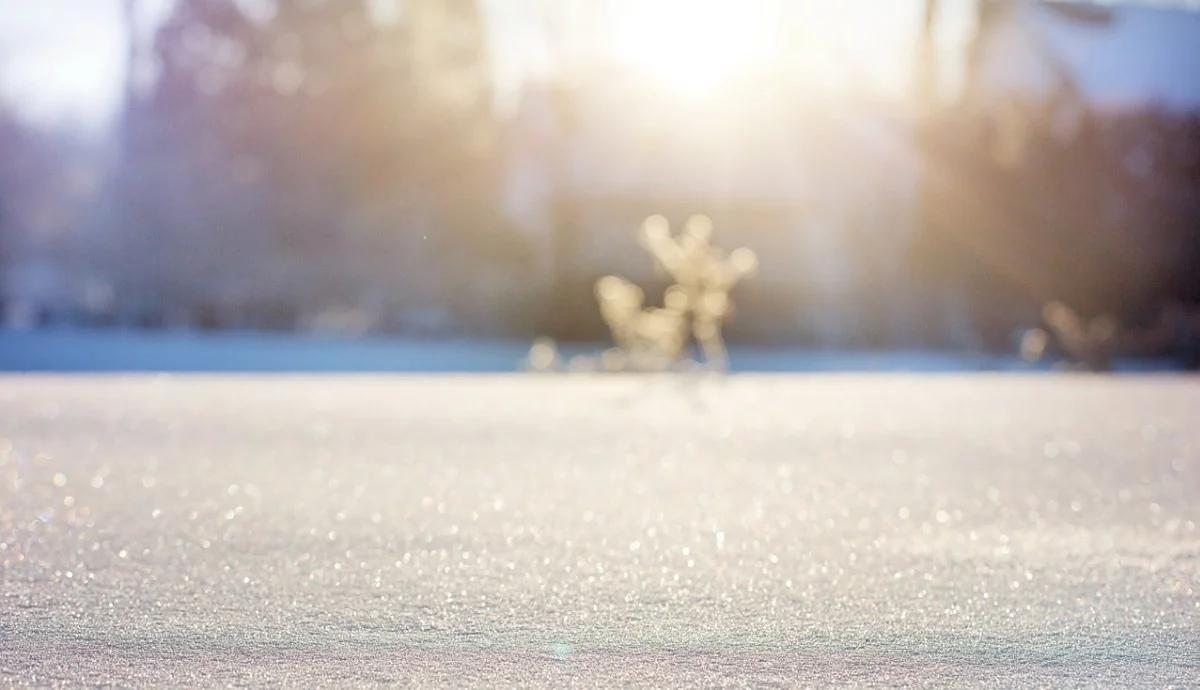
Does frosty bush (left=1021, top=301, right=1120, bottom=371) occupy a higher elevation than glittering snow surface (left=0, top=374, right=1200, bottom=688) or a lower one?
lower

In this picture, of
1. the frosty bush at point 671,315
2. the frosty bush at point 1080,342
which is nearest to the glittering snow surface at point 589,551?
the frosty bush at point 671,315

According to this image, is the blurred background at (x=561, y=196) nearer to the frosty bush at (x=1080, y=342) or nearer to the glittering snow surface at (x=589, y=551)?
the frosty bush at (x=1080, y=342)

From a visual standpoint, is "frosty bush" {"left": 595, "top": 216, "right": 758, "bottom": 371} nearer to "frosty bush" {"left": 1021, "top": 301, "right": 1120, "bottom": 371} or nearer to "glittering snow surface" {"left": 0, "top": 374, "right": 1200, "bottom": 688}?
"frosty bush" {"left": 1021, "top": 301, "right": 1120, "bottom": 371}

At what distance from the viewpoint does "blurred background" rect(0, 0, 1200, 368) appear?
20141 mm

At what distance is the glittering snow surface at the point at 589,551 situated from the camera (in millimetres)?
3295

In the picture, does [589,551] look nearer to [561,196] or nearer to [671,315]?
[671,315]

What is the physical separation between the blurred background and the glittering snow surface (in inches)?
433

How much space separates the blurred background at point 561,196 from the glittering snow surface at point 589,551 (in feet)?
36.0

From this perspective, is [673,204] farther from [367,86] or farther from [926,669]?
[926,669]

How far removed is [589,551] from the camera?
465cm

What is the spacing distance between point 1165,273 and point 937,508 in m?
16.4

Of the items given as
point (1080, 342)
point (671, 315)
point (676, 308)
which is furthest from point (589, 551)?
point (1080, 342)

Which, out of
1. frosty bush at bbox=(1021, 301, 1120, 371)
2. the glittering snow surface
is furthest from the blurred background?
the glittering snow surface

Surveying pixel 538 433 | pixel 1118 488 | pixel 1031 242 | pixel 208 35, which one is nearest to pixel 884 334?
pixel 1031 242
